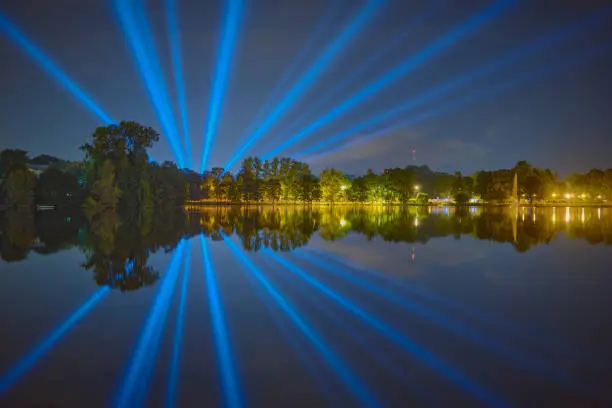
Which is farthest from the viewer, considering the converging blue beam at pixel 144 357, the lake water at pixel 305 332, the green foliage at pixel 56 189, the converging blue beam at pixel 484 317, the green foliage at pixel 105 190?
the green foliage at pixel 56 189

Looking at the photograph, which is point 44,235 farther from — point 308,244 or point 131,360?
point 131,360

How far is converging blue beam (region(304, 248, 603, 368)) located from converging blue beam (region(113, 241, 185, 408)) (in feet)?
16.6

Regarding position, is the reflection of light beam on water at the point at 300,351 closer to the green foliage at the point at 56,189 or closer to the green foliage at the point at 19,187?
the green foliage at the point at 56,189

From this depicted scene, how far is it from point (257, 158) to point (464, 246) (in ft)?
323

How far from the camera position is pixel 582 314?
318 inches

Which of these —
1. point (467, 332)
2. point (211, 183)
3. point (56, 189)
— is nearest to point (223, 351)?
point (467, 332)

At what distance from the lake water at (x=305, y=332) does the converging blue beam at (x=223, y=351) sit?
0.03 m

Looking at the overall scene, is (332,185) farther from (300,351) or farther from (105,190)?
(300,351)

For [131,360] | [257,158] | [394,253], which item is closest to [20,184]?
[257,158]

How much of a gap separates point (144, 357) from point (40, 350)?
62.9 inches

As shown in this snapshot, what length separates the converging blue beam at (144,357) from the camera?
482cm

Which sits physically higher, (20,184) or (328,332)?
(20,184)

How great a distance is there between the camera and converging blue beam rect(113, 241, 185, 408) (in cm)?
482

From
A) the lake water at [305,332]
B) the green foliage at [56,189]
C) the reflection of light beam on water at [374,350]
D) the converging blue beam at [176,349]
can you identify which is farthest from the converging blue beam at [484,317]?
the green foliage at [56,189]
